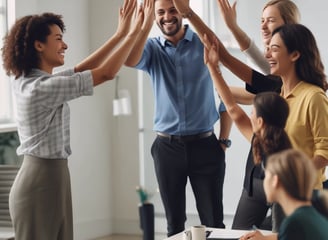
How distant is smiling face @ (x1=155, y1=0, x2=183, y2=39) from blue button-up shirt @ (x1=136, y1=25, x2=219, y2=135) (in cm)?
6

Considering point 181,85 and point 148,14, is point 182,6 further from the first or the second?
point 181,85

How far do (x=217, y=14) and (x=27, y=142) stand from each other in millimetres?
2185

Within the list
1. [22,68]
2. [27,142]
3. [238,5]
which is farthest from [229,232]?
[238,5]

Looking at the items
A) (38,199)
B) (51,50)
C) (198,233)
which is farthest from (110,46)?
(198,233)

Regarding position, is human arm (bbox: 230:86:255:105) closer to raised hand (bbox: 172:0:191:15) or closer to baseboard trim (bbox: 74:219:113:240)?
raised hand (bbox: 172:0:191:15)

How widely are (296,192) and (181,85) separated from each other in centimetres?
167

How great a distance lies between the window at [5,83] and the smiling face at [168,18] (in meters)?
1.42

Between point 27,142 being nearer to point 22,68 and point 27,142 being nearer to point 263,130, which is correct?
point 22,68

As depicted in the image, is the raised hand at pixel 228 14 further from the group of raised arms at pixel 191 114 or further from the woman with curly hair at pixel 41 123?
the woman with curly hair at pixel 41 123

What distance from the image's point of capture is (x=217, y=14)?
4.25 m

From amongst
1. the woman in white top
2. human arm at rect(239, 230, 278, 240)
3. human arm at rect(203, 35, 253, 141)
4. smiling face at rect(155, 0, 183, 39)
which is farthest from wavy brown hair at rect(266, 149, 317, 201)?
smiling face at rect(155, 0, 183, 39)

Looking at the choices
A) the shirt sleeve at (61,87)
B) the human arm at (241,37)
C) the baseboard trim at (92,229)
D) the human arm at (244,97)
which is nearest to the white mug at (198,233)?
the shirt sleeve at (61,87)

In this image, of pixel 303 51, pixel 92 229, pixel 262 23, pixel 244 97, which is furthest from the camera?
pixel 92 229

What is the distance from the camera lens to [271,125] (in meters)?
2.14
